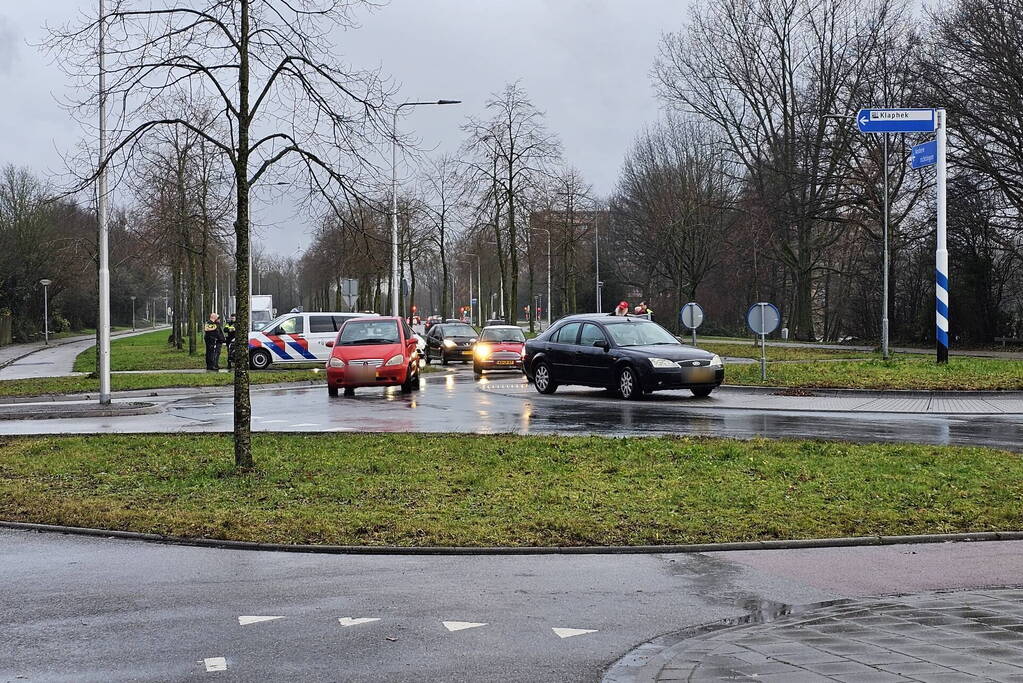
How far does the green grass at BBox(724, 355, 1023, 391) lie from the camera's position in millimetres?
21891

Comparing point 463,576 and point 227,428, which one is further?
point 227,428

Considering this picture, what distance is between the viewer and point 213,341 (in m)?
32.2

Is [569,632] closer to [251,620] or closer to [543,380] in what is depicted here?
[251,620]

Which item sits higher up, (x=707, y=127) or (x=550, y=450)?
(x=707, y=127)

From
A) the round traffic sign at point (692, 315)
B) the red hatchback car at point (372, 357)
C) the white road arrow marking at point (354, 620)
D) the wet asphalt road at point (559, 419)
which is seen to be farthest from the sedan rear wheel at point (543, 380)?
the white road arrow marking at point (354, 620)

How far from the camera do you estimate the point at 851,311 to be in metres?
49.9

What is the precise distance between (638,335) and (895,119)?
30.7 ft

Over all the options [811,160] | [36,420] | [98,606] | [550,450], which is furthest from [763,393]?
[811,160]

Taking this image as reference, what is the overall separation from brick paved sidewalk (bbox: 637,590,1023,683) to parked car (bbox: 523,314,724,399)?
14546mm

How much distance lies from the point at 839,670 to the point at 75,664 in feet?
11.7

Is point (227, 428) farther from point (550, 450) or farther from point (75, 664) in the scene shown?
point (75, 664)

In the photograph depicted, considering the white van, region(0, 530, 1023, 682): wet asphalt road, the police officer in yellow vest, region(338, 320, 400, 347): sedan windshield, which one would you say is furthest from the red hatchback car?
region(0, 530, 1023, 682): wet asphalt road

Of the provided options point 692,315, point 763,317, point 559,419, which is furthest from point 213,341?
point 559,419

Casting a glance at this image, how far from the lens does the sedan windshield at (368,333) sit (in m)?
24.2
